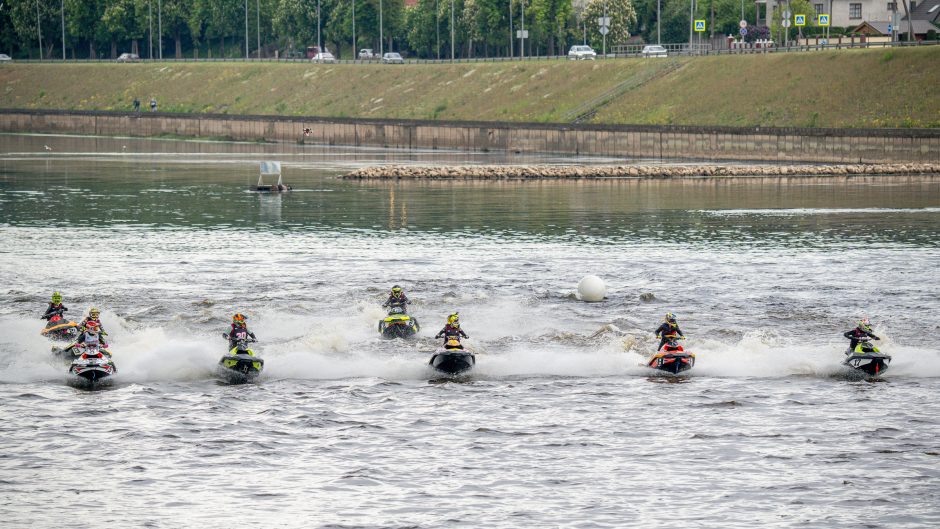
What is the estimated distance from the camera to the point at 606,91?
462 feet

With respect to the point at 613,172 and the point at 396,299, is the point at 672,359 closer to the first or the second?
the point at 396,299

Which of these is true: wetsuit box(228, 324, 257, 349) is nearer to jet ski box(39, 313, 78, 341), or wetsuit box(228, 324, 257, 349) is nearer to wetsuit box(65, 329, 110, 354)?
wetsuit box(65, 329, 110, 354)

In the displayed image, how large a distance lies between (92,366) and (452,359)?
29.6 feet

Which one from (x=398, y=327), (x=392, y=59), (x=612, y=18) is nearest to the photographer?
(x=398, y=327)

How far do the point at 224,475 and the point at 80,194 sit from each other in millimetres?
62700

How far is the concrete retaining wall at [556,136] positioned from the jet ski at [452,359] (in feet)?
252

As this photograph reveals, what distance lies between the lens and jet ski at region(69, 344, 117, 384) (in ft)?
111

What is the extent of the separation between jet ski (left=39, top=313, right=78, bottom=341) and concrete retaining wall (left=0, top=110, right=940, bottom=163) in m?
79.2

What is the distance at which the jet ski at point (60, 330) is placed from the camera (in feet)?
127

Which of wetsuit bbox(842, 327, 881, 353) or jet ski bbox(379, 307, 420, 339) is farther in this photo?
jet ski bbox(379, 307, 420, 339)

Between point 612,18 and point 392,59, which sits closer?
point 612,18

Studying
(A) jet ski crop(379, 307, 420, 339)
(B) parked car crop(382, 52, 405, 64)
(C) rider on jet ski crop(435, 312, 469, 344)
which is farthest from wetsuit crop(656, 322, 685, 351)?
(B) parked car crop(382, 52, 405, 64)

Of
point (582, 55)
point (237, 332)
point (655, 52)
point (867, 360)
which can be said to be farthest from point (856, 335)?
point (582, 55)

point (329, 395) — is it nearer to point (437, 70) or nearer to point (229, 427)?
point (229, 427)
